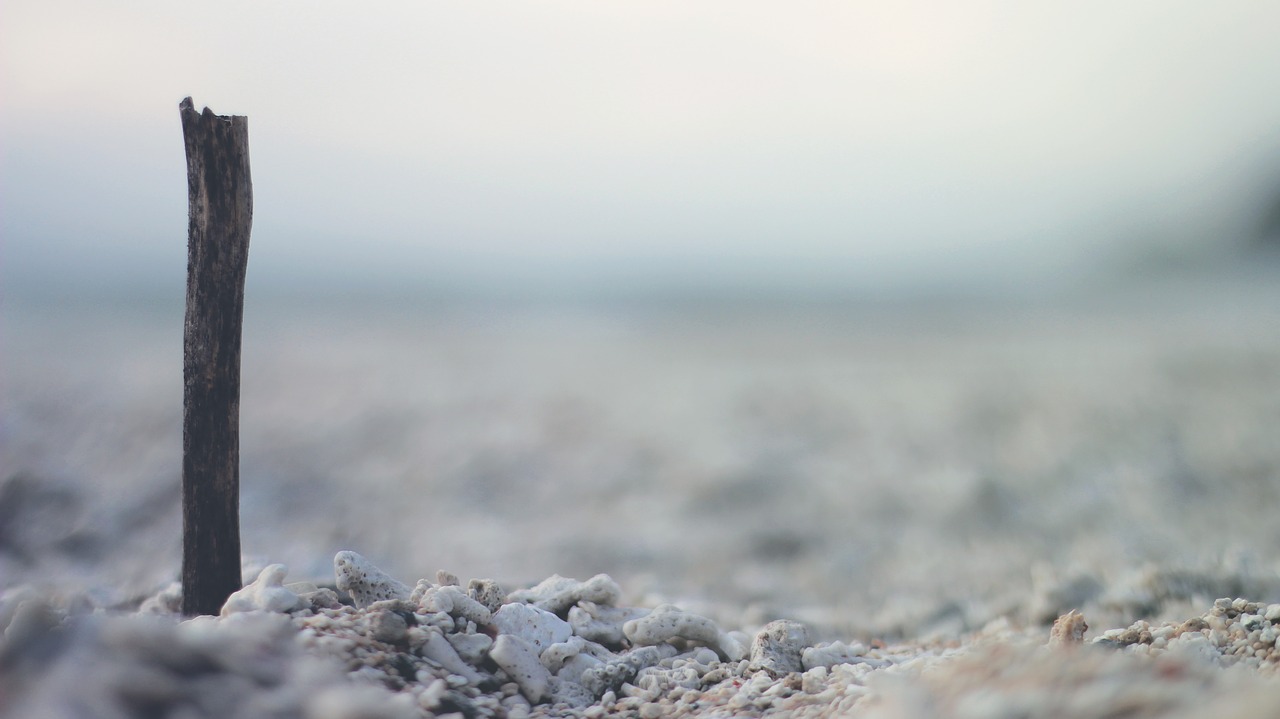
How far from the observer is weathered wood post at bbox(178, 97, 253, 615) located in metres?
4.92

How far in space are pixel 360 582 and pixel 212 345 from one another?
1.52 metres

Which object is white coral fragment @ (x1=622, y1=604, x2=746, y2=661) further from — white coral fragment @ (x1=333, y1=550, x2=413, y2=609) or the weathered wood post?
the weathered wood post

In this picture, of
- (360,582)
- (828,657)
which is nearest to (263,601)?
(360,582)

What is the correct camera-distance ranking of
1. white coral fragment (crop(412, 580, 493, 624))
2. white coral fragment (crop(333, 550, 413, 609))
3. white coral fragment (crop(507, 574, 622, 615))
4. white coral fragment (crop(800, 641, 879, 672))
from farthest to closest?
white coral fragment (crop(507, 574, 622, 615)), white coral fragment (crop(800, 641, 879, 672)), white coral fragment (crop(333, 550, 413, 609)), white coral fragment (crop(412, 580, 493, 624))

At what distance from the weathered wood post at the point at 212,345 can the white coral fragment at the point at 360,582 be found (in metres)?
0.58

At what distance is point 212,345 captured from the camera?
5.00 meters

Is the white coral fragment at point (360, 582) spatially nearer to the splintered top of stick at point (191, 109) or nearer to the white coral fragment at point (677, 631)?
the white coral fragment at point (677, 631)

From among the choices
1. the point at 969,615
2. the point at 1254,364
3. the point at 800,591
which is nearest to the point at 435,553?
the point at 800,591

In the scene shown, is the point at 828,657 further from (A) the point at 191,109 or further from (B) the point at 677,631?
(A) the point at 191,109

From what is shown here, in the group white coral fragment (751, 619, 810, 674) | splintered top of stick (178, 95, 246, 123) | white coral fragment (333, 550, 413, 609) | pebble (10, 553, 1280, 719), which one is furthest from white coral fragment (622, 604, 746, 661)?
splintered top of stick (178, 95, 246, 123)

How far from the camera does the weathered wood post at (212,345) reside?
4918mm

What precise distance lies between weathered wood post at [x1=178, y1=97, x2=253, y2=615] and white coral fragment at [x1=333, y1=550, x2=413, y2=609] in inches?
22.8

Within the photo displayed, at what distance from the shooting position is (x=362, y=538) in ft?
40.3

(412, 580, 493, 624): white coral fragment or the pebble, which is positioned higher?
(412, 580, 493, 624): white coral fragment
